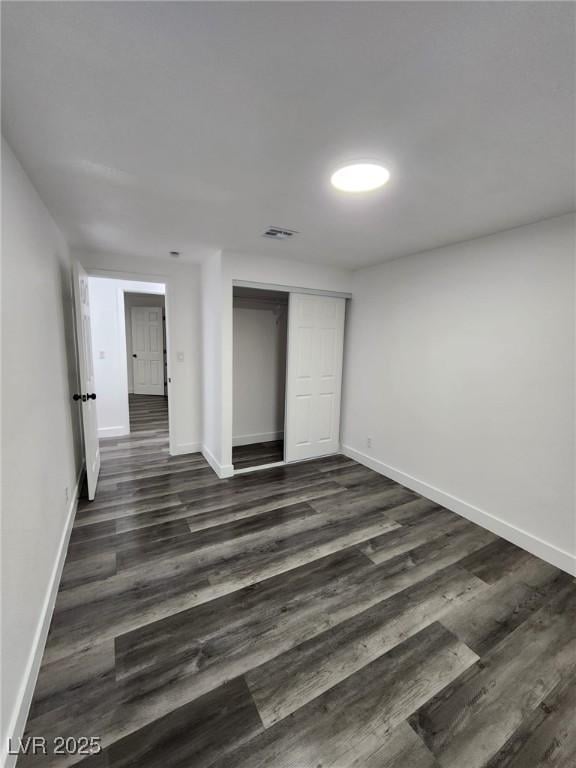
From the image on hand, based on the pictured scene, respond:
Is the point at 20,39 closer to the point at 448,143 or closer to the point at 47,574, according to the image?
the point at 448,143

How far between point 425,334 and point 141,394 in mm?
6777

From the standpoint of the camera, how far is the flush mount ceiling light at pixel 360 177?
158 centimetres

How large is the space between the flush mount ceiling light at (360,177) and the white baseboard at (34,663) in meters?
2.63

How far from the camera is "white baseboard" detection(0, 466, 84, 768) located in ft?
3.69

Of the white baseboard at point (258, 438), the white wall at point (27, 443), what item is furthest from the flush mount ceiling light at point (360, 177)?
the white baseboard at point (258, 438)

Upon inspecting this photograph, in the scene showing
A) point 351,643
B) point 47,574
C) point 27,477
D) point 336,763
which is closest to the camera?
point 336,763

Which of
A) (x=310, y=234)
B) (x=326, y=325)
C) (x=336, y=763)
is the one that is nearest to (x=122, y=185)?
(x=310, y=234)

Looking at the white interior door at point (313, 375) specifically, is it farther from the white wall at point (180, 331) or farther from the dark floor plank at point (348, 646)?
the dark floor plank at point (348, 646)

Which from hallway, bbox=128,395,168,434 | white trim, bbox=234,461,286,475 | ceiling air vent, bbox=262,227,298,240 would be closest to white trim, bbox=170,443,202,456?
white trim, bbox=234,461,286,475

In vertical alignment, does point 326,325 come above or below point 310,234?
below

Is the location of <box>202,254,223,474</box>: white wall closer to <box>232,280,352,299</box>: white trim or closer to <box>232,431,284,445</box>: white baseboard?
<box>232,280,352,299</box>: white trim

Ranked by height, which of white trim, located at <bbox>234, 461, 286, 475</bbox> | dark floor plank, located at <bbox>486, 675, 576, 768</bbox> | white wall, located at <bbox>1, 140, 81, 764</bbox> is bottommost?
dark floor plank, located at <bbox>486, 675, 576, 768</bbox>

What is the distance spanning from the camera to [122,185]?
72.0 inches

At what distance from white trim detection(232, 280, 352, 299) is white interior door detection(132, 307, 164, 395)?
496cm
